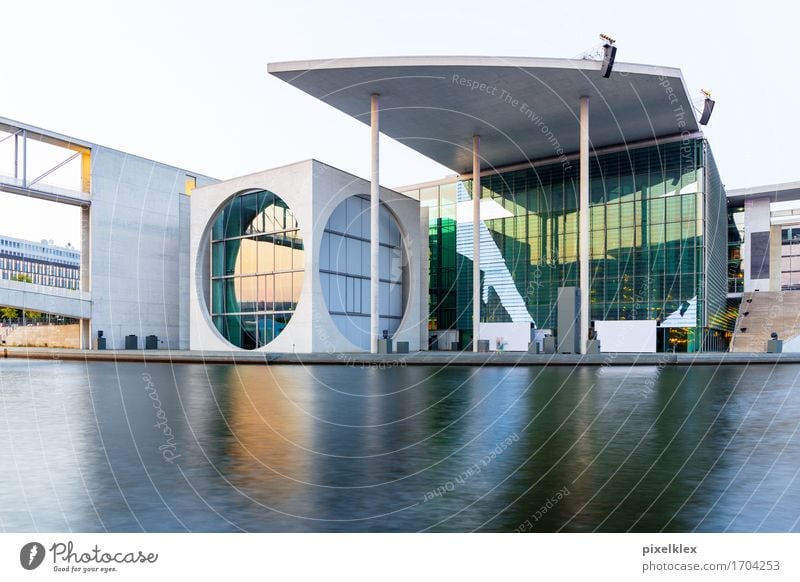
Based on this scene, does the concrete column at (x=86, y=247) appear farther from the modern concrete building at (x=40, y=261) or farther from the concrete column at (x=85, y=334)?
the modern concrete building at (x=40, y=261)

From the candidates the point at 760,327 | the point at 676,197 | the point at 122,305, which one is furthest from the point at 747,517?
the point at 760,327

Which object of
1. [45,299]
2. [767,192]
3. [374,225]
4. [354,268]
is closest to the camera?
[374,225]

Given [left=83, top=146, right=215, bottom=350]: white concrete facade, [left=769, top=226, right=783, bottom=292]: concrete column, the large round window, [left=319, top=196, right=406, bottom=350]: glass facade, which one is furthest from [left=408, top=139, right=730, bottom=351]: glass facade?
[left=83, top=146, right=215, bottom=350]: white concrete facade

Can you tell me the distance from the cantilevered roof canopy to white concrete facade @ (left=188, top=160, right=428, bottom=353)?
15.2ft

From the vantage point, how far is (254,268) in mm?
43094

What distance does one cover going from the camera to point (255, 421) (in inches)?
433

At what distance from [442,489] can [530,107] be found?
120ft

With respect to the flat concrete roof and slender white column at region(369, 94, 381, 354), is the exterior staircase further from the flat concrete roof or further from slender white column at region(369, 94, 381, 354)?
slender white column at region(369, 94, 381, 354)

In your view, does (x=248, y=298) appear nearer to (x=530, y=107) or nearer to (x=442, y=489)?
(x=530, y=107)

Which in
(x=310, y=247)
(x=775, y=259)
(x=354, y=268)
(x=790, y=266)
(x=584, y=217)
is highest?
(x=584, y=217)

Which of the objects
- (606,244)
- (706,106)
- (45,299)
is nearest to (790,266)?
(606,244)

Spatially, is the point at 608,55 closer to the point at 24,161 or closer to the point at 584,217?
the point at 584,217

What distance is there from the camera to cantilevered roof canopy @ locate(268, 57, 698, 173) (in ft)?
116

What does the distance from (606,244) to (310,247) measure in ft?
71.1
